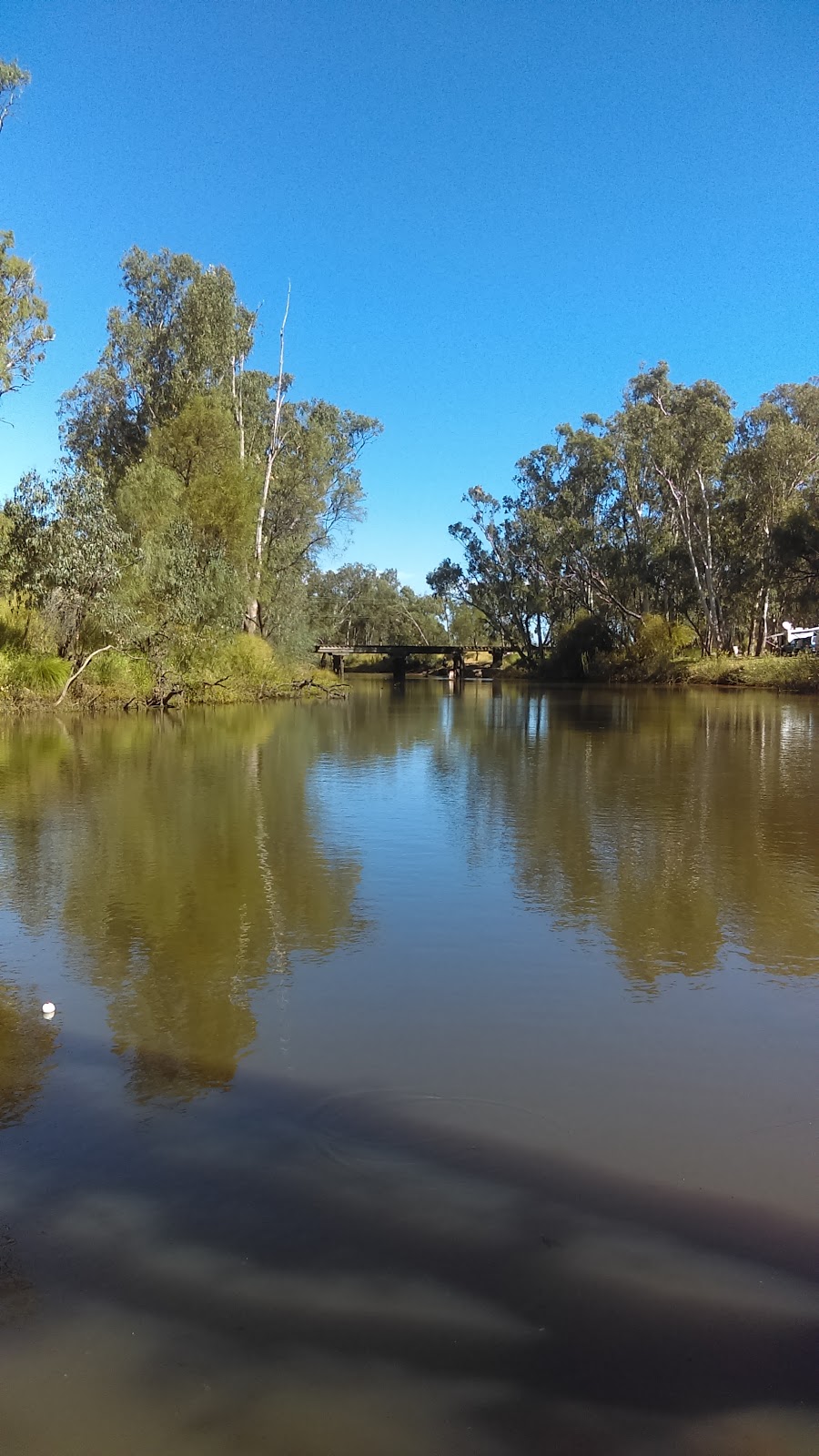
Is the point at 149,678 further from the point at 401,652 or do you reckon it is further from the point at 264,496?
the point at 401,652

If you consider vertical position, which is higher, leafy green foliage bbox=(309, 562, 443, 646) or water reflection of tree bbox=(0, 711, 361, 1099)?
leafy green foliage bbox=(309, 562, 443, 646)

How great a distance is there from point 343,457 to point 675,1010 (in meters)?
42.5

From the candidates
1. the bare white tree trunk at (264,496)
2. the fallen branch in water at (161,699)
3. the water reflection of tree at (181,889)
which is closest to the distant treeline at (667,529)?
the bare white tree trunk at (264,496)

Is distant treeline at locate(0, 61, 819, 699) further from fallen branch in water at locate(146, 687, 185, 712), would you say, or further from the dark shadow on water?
the dark shadow on water

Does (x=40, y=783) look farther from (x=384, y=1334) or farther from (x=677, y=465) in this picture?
(x=677, y=465)

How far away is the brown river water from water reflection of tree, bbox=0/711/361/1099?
0.04 m

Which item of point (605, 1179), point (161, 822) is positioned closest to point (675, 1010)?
point (605, 1179)

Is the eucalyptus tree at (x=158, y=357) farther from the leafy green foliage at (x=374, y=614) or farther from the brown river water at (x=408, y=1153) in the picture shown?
the leafy green foliage at (x=374, y=614)

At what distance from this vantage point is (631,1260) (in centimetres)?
293

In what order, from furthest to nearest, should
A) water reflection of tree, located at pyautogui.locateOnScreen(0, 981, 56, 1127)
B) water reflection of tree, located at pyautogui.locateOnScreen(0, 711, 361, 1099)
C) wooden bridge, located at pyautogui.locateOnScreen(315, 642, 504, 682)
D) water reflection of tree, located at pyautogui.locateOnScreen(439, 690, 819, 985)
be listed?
wooden bridge, located at pyautogui.locateOnScreen(315, 642, 504, 682), water reflection of tree, located at pyautogui.locateOnScreen(439, 690, 819, 985), water reflection of tree, located at pyautogui.locateOnScreen(0, 711, 361, 1099), water reflection of tree, located at pyautogui.locateOnScreen(0, 981, 56, 1127)

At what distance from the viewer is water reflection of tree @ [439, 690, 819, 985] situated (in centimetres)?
644

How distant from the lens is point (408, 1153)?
3537 mm

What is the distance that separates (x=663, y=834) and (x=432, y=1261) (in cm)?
732

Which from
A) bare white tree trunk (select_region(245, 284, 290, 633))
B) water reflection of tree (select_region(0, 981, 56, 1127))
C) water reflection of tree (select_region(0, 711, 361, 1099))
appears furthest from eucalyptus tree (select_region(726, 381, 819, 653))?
water reflection of tree (select_region(0, 981, 56, 1127))
